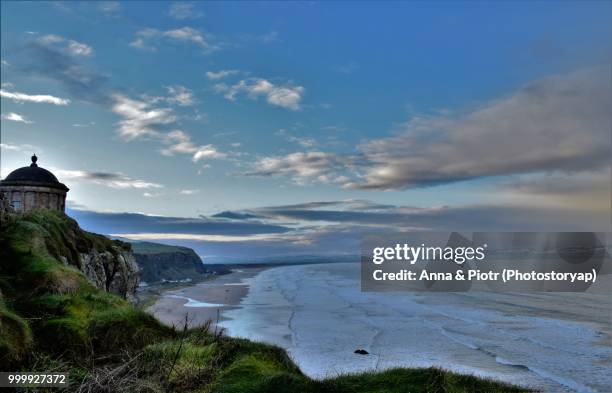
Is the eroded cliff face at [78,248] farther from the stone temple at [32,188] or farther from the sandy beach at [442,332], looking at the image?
the stone temple at [32,188]

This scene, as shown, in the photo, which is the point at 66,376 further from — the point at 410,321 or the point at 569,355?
the point at 410,321

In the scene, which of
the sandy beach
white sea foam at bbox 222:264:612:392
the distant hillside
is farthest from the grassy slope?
the distant hillside

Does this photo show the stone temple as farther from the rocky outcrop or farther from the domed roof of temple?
the rocky outcrop

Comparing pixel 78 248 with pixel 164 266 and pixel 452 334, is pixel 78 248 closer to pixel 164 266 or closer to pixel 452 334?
pixel 452 334

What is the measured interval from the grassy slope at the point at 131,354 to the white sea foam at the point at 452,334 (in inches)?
536

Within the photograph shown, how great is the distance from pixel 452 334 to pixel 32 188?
149ft

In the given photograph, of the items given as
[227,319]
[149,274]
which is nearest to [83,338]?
[227,319]

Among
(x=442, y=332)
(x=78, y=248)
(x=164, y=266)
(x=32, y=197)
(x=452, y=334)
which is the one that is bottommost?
(x=164, y=266)

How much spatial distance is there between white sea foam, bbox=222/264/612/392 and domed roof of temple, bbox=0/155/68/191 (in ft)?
82.0

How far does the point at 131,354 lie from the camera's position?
34.5ft

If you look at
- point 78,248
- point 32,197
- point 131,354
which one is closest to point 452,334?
point 78,248

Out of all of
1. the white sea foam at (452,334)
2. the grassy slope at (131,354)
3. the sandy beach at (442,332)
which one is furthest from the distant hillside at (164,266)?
the grassy slope at (131,354)

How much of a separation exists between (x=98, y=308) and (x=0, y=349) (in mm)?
4547

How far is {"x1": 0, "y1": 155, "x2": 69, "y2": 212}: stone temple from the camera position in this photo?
47094mm
